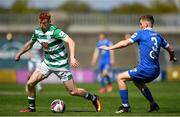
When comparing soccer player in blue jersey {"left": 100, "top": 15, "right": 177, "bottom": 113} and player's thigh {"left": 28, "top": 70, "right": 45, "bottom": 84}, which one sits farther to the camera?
player's thigh {"left": 28, "top": 70, "right": 45, "bottom": 84}

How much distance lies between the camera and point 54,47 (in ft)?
60.8

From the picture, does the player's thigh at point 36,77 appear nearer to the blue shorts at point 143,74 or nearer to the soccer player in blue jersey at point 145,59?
the soccer player in blue jersey at point 145,59

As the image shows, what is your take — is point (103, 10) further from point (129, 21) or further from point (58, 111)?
point (58, 111)

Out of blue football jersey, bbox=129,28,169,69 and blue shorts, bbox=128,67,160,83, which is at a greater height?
blue football jersey, bbox=129,28,169,69

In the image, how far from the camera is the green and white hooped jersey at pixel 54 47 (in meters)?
18.5

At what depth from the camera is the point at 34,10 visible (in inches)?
3494

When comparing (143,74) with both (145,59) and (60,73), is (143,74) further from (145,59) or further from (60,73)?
(60,73)

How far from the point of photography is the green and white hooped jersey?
1845 cm

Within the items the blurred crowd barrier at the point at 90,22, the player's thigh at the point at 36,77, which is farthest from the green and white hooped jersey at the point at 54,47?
the blurred crowd barrier at the point at 90,22

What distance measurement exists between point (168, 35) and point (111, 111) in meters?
50.9

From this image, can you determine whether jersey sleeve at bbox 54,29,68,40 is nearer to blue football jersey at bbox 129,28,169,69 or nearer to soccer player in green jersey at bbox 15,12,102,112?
soccer player in green jersey at bbox 15,12,102,112

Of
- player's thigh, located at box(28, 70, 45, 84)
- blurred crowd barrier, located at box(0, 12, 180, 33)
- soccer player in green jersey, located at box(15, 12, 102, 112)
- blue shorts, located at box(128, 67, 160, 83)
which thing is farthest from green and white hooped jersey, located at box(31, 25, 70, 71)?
blurred crowd barrier, located at box(0, 12, 180, 33)

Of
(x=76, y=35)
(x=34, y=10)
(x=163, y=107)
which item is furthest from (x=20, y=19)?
(x=163, y=107)

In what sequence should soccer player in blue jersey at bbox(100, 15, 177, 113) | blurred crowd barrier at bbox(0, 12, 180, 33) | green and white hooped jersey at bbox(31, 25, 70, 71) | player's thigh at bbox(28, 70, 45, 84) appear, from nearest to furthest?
soccer player in blue jersey at bbox(100, 15, 177, 113) → green and white hooped jersey at bbox(31, 25, 70, 71) → player's thigh at bbox(28, 70, 45, 84) → blurred crowd barrier at bbox(0, 12, 180, 33)
